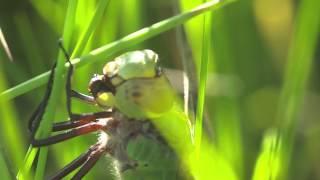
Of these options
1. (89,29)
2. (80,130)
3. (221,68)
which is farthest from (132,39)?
(221,68)

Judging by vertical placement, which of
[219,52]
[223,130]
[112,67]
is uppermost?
[112,67]

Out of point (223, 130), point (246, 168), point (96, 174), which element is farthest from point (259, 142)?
point (223, 130)

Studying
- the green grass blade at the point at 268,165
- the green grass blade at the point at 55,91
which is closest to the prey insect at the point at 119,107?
the green grass blade at the point at 55,91

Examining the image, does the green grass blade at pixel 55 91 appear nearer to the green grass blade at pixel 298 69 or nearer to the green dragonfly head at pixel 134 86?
the green dragonfly head at pixel 134 86

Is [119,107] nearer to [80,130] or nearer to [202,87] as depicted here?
[80,130]

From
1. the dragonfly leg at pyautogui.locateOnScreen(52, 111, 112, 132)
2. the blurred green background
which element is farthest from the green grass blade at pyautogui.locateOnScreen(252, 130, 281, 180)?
the dragonfly leg at pyautogui.locateOnScreen(52, 111, 112, 132)

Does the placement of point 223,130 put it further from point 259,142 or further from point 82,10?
point 259,142
